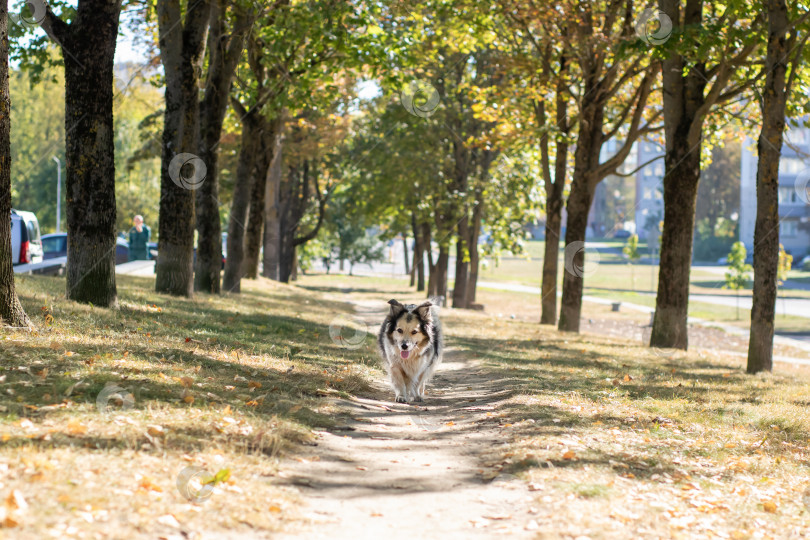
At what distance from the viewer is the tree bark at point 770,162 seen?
13742mm

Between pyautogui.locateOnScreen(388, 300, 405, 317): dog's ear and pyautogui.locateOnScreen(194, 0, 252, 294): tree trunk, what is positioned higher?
pyautogui.locateOnScreen(194, 0, 252, 294): tree trunk

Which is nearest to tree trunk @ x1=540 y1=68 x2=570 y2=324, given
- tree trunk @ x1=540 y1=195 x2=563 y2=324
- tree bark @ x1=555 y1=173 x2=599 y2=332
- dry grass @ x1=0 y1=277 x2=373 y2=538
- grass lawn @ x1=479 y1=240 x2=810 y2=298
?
tree trunk @ x1=540 y1=195 x2=563 y2=324

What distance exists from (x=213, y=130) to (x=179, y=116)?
3.03m

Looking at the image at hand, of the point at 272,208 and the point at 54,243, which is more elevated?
the point at 272,208

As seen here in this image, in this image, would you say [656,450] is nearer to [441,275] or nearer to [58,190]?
[441,275]

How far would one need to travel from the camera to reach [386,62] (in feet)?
63.6

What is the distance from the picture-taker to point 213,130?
18.2 m

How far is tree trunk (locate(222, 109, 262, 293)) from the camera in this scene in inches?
857

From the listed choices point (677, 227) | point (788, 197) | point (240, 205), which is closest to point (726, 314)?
point (677, 227)

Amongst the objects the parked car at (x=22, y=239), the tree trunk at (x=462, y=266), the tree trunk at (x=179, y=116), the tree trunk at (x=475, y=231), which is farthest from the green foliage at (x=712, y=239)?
the tree trunk at (x=179, y=116)

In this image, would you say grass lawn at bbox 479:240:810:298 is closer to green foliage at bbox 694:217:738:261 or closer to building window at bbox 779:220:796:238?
green foliage at bbox 694:217:738:261

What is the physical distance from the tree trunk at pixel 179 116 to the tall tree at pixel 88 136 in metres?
3.53

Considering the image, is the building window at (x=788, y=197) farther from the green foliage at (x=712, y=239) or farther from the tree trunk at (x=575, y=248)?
the tree trunk at (x=575, y=248)

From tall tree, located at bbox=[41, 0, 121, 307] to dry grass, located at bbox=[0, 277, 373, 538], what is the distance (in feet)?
2.33
